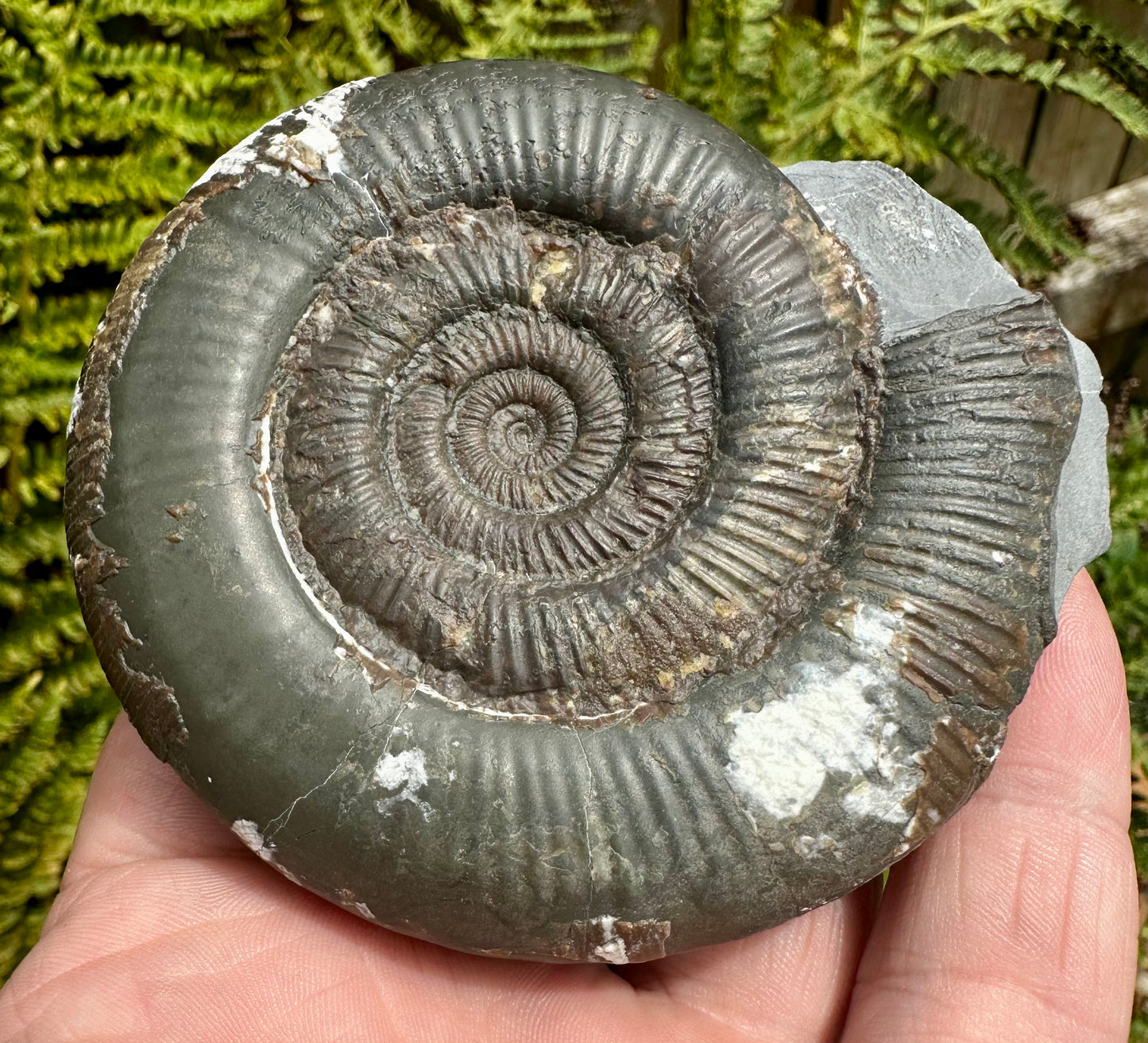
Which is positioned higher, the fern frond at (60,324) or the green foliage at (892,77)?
the green foliage at (892,77)

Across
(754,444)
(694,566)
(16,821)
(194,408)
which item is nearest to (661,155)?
(754,444)

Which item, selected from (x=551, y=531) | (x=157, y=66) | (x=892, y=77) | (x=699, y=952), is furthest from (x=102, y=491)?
(x=892, y=77)

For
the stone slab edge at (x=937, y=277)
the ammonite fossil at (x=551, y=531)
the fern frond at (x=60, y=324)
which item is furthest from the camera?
the fern frond at (x=60, y=324)

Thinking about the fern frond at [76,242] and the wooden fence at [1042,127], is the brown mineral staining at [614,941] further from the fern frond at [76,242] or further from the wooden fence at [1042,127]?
the wooden fence at [1042,127]

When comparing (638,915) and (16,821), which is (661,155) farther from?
(16,821)

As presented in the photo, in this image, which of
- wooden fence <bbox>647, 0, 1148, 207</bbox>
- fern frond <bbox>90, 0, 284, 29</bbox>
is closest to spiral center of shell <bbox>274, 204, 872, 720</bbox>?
fern frond <bbox>90, 0, 284, 29</bbox>

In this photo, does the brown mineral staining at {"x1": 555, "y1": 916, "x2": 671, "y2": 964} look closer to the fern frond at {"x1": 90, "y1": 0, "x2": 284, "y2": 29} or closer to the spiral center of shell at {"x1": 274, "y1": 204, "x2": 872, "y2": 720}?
the spiral center of shell at {"x1": 274, "y1": 204, "x2": 872, "y2": 720}

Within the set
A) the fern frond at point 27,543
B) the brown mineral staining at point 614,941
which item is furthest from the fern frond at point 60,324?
the brown mineral staining at point 614,941
